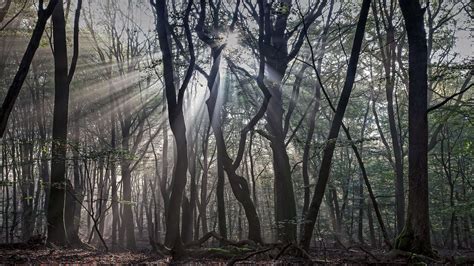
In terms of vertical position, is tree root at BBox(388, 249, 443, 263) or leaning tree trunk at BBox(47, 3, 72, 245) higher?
leaning tree trunk at BBox(47, 3, 72, 245)

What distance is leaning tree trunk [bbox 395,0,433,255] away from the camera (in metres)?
7.53

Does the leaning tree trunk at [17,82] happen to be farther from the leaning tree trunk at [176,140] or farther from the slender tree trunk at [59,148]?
the leaning tree trunk at [176,140]

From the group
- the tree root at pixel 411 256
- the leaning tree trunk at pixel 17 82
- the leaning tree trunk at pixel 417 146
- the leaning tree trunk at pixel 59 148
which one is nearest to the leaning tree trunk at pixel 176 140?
the leaning tree trunk at pixel 17 82

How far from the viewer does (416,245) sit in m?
7.42

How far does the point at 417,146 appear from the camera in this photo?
26.3 ft

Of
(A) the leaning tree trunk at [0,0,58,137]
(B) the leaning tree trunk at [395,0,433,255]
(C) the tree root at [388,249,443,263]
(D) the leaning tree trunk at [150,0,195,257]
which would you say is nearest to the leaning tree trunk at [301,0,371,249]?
(B) the leaning tree trunk at [395,0,433,255]

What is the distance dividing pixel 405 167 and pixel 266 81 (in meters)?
16.5

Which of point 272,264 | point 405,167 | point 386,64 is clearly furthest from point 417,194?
point 405,167

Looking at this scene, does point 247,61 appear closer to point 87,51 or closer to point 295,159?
point 87,51

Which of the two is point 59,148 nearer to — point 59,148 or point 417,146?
point 59,148

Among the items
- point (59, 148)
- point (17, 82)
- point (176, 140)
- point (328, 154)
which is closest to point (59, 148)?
point (59, 148)

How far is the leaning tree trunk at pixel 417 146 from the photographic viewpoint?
7.53 m

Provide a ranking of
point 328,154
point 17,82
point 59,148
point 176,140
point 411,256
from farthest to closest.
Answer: point 59,148
point 176,140
point 328,154
point 17,82
point 411,256

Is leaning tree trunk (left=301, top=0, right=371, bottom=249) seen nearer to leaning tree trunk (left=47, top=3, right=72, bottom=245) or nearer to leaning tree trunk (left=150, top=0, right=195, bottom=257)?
leaning tree trunk (left=150, top=0, right=195, bottom=257)
